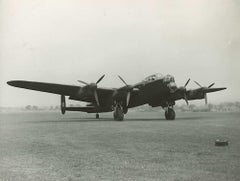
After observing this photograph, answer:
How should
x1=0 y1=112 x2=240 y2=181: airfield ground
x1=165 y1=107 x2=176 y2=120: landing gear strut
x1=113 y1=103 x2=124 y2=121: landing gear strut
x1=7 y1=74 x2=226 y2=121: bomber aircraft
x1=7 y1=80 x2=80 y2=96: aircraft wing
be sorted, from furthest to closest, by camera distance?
x1=165 y1=107 x2=176 y2=120: landing gear strut < x1=113 y1=103 x2=124 y2=121: landing gear strut < x1=7 y1=74 x2=226 y2=121: bomber aircraft < x1=7 y1=80 x2=80 y2=96: aircraft wing < x1=0 y1=112 x2=240 y2=181: airfield ground

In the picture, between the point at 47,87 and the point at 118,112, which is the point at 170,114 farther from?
the point at 47,87

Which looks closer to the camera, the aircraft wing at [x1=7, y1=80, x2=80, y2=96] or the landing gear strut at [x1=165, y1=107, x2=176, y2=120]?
the aircraft wing at [x1=7, y1=80, x2=80, y2=96]

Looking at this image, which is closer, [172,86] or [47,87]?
[47,87]

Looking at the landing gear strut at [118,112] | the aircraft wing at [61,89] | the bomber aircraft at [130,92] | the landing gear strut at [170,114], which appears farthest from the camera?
the landing gear strut at [170,114]

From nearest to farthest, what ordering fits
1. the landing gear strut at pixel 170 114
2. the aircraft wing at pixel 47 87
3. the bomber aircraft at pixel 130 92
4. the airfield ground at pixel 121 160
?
the airfield ground at pixel 121 160 → the aircraft wing at pixel 47 87 → the bomber aircraft at pixel 130 92 → the landing gear strut at pixel 170 114

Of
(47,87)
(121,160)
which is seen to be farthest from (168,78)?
(121,160)

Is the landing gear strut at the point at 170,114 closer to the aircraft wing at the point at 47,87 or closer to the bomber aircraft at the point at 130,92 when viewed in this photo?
the bomber aircraft at the point at 130,92

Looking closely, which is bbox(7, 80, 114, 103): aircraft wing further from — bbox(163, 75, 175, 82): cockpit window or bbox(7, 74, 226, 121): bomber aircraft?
bbox(163, 75, 175, 82): cockpit window

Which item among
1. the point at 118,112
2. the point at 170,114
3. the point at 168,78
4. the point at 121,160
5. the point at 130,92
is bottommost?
the point at 121,160

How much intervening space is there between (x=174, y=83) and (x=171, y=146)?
49.8ft

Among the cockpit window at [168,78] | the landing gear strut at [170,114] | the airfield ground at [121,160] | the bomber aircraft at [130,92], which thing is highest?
the cockpit window at [168,78]

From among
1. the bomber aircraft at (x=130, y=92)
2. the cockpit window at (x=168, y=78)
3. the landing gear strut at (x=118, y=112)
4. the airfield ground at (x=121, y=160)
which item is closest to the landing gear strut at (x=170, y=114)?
the bomber aircraft at (x=130, y=92)

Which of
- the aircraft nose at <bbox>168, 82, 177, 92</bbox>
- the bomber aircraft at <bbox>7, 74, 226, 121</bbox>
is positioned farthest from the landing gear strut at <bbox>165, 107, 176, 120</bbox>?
the aircraft nose at <bbox>168, 82, 177, 92</bbox>

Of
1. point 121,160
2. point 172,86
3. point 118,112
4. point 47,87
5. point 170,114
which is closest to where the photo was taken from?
point 121,160
